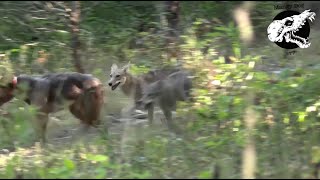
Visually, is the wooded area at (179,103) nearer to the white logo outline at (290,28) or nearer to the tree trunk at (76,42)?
the tree trunk at (76,42)

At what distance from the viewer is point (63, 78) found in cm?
789

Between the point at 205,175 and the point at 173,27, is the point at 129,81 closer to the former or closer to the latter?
the point at 173,27

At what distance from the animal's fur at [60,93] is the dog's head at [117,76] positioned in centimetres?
48

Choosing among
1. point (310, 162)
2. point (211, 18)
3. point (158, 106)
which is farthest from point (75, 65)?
point (310, 162)

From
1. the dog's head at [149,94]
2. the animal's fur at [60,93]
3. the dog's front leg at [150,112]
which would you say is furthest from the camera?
the dog's head at [149,94]

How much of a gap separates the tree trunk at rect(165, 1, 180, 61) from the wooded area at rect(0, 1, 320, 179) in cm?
2

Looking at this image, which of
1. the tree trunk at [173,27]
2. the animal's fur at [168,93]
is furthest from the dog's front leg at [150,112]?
the tree trunk at [173,27]

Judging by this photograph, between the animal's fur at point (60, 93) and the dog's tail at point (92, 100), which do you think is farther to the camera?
the dog's tail at point (92, 100)

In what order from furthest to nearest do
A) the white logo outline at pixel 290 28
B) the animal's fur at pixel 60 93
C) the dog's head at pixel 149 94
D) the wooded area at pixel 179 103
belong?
the dog's head at pixel 149 94 → the animal's fur at pixel 60 93 → the white logo outline at pixel 290 28 → the wooded area at pixel 179 103

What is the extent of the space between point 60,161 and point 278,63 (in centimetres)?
389

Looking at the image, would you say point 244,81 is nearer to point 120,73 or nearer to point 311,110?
point 311,110

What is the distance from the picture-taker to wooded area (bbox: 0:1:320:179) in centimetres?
538

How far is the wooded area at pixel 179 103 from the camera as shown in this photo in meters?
5.38

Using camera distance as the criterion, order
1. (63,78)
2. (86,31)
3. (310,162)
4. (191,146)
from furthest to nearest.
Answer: (86,31), (63,78), (191,146), (310,162)
